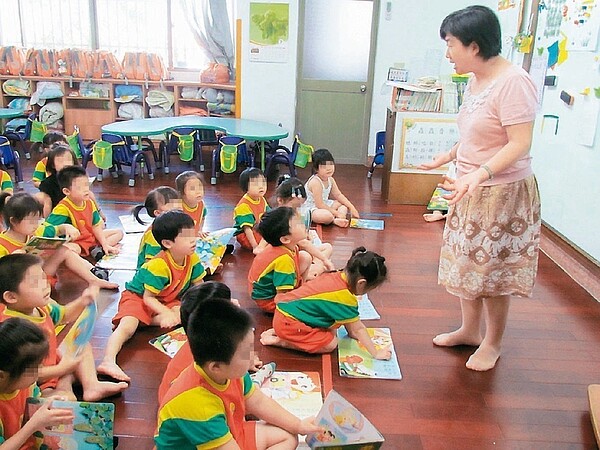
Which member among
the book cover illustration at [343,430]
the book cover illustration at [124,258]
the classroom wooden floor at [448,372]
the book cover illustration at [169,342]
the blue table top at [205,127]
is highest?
the blue table top at [205,127]

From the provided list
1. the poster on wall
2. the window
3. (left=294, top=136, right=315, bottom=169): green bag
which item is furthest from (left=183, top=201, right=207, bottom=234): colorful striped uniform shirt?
the window

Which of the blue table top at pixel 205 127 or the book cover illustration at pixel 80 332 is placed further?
the blue table top at pixel 205 127

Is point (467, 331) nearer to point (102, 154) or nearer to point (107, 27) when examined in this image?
point (102, 154)

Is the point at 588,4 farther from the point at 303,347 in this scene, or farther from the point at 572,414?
the point at 303,347

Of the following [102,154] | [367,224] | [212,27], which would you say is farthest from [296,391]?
[212,27]

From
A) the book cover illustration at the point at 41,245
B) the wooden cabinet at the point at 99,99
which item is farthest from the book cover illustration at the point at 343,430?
the wooden cabinet at the point at 99,99

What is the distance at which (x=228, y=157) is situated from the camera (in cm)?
507

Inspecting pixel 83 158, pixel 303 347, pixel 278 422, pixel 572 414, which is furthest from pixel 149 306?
pixel 83 158

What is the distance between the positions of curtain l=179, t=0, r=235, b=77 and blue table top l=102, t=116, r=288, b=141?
0.96 metres

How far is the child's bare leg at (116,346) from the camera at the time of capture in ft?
6.64

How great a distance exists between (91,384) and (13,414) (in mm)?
495

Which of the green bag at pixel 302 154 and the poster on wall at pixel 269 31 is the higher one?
the poster on wall at pixel 269 31

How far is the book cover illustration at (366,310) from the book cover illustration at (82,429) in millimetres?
1382

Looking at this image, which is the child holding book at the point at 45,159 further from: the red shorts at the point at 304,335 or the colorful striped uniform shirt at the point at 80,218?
the red shorts at the point at 304,335
